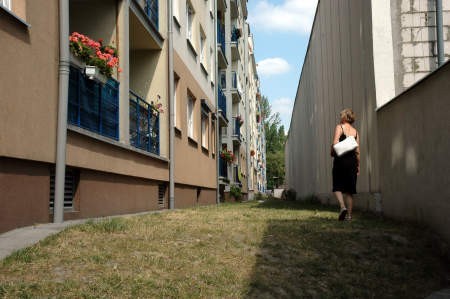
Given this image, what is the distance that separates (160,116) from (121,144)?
3.43 meters

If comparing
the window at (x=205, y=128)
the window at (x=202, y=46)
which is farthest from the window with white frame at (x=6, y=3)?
the window at (x=202, y=46)

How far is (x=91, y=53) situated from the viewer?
763 centimetres

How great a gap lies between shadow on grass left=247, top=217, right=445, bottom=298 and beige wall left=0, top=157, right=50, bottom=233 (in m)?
2.57

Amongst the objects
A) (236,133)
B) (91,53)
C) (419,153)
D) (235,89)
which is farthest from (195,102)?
(235,89)

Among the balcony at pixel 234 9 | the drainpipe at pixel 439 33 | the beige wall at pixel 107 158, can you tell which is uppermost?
the balcony at pixel 234 9

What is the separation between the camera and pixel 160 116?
39.5 feet

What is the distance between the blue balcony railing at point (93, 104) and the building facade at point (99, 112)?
Result: 16mm

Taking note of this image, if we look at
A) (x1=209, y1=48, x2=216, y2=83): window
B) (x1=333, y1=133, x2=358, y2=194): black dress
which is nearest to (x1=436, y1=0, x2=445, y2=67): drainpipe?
(x1=333, y1=133, x2=358, y2=194): black dress

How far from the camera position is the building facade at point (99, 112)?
536 cm

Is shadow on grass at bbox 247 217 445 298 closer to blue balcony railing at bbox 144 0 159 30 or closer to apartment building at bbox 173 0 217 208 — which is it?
blue balcony railing at bbox 144 0 159 30

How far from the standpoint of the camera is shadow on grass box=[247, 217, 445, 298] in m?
4.21

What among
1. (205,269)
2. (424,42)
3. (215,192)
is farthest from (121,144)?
(215,192)

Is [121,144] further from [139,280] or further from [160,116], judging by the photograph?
[139,280]

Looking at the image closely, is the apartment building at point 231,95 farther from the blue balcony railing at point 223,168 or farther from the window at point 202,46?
the window at point 202,46
